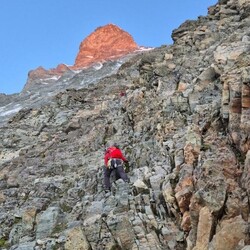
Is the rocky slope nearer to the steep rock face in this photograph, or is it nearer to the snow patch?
the snow patch

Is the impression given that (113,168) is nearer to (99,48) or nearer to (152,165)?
(152,165)

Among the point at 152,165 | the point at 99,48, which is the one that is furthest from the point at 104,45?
the point at 152,165

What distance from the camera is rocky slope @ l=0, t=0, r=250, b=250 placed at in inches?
492

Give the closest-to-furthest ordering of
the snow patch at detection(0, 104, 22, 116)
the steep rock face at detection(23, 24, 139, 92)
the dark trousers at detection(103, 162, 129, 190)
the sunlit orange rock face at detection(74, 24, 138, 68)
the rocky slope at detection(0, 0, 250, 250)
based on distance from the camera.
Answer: the rocky slope at detection(0, 0, 250, 250) < the dark trousers at detection(103, 162, 129, 190) < the snow patch at detection(0, 104, 22, 116) < the steep rock face at detection(23, 24, 139, 92) < the sunlit orange rock face at detection(74, 24, 138, 68)

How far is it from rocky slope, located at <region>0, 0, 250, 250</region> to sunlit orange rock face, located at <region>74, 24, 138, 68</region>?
7221cm

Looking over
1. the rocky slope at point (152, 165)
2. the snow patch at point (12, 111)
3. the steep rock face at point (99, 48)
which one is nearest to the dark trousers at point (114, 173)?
the rocky slope at point (152, 165)

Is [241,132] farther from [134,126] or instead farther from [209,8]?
[209,8]

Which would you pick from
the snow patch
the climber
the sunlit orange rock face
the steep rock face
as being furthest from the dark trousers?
the sunlit orange rock face

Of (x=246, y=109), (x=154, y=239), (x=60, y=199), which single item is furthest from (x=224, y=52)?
(x=154, y=239)

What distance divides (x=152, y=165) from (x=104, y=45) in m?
93.6

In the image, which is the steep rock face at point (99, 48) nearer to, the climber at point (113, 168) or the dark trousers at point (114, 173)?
the climber at point (113, 168)

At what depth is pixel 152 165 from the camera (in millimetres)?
17578

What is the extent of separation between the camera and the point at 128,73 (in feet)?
129

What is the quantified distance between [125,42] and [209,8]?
67815 millimetres
